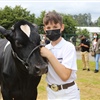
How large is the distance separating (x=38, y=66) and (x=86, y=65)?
30.2ft

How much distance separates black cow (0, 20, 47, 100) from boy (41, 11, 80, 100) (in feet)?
0.48

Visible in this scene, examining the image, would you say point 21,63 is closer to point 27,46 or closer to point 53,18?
point 27,46

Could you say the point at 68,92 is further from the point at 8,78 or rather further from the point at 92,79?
the point at 92,79

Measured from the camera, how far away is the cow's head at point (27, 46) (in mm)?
2555

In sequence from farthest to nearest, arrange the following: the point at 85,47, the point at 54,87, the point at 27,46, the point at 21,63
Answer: the point at 85,47 → the point at 21,63 → the point at 27,46 → the point at 54,87

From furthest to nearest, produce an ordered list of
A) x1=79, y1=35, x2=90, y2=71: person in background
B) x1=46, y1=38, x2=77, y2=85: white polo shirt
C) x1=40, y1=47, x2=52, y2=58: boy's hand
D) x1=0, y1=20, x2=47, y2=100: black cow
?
1. x1=79, y1=35, x2=90, y2=71: person in background
2. x1=0, y1=20, x2=47, y2=100: black cow
3. x1=46, y1=38, x2=77, y2=85: white polo shirt
4. x1=40, y1=47, x2=52, y2=58: boy's hand

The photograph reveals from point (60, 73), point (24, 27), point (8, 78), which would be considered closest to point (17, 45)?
point (24, 27)

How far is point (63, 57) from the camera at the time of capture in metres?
2.51

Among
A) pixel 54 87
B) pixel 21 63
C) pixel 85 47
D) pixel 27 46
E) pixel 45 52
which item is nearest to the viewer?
pixel 45 52

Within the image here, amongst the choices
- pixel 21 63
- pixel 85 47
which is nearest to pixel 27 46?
pixel 21 63

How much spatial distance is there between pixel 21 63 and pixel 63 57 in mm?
747

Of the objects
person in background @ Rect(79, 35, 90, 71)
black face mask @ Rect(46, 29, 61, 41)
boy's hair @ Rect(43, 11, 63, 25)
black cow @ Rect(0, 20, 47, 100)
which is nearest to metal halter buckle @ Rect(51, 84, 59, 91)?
black cow @ Rect(0, 20, 47, 100)

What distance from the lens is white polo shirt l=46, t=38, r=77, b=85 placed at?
2.49m

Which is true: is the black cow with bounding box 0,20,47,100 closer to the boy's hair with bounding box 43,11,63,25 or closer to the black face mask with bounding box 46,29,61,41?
the black face mask with bounding box 46,29,61,41
